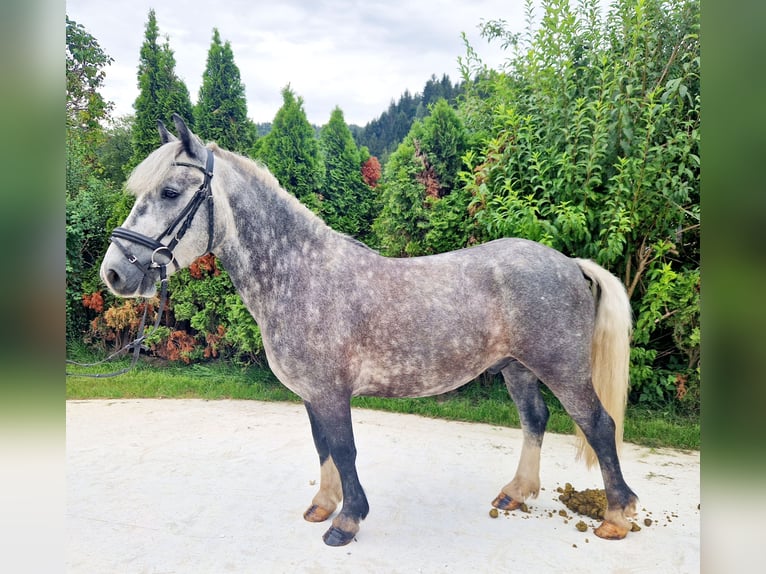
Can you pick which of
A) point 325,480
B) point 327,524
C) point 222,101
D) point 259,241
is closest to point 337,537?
point 327,524

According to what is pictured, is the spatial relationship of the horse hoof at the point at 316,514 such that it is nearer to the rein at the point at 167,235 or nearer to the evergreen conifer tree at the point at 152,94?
the rein at the point at 167,235

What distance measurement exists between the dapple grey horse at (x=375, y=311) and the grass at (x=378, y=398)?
2.07m

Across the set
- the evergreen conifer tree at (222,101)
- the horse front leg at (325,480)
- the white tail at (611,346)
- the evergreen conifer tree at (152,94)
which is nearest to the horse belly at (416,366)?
the horse front leg at (325,480)

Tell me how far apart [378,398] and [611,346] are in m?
3.61

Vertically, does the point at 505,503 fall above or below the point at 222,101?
below

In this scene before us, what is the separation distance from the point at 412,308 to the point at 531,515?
169 cm

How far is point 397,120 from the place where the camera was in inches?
747

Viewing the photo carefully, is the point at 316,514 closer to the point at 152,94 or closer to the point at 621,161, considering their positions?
the point at 621,161

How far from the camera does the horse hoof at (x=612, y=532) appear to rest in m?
2.74

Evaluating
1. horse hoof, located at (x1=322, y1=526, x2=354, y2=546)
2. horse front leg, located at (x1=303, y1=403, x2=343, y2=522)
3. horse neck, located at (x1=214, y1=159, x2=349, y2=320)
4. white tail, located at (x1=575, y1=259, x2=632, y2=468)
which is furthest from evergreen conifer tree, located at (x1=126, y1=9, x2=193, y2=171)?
white tail, located at (x1=575, y1=259, x2=632, y2=468)

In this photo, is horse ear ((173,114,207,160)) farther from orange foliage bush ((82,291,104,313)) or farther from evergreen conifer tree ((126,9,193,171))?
orange foliage bush ((82,291,104,313))

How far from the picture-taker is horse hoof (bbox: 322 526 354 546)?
104 inches
